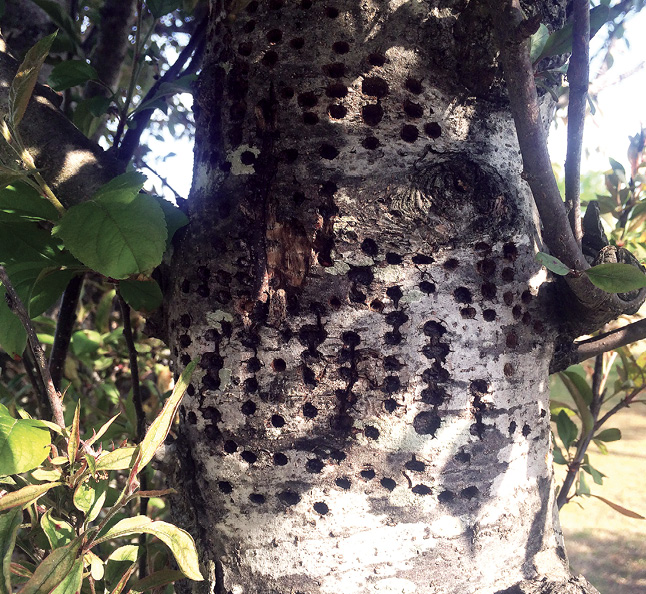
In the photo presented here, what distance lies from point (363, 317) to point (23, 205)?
1.52 ft

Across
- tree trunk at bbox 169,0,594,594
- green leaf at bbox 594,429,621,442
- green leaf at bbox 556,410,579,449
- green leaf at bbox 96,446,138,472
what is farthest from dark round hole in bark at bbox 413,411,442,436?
green leaf at bbox 594,429,621,442

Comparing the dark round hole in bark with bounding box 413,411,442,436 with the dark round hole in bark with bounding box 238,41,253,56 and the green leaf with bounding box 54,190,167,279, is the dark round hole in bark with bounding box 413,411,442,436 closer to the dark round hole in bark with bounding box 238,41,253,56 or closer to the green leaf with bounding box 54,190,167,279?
the green leaf with bounding box 54,190,167,279

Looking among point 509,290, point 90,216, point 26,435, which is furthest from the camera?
point 509,290

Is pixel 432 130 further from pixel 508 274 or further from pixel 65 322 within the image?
pixel 65 322

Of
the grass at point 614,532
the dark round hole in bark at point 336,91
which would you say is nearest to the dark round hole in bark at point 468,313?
the dark round hole in bark at point 336,91

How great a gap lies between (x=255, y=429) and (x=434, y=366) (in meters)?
0.25

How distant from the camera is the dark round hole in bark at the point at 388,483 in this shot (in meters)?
0.71

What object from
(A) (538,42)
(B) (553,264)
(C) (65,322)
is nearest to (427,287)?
(B) (553,264)

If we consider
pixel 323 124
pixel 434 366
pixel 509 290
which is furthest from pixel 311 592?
pixel 323 124

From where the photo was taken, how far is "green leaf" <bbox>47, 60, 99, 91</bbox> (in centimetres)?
92

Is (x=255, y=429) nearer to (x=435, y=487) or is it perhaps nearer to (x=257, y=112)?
(x=435, y=487)

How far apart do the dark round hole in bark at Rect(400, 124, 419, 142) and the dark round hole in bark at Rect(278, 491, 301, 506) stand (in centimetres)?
48

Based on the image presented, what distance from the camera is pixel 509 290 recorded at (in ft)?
2.48

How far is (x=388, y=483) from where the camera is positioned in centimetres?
71
